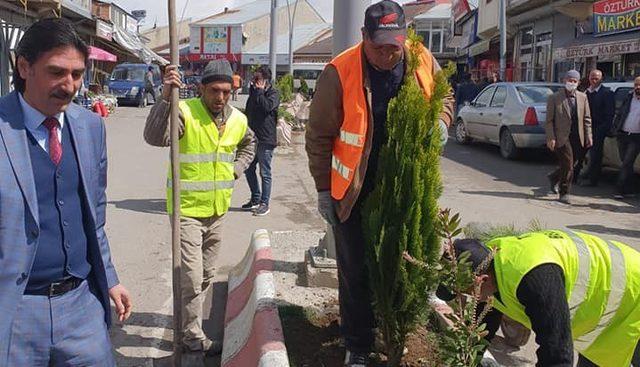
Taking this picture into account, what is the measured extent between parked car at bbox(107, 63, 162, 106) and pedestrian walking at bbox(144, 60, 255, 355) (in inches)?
1066

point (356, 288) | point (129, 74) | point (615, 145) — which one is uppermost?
point (129, 74)

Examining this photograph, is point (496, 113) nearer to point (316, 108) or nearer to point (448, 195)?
point (448, 195)

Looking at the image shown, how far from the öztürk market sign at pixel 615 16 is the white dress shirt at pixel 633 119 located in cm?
746

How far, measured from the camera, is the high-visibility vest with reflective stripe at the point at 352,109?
3.39 m

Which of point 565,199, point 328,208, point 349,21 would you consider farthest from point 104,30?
point 328,208

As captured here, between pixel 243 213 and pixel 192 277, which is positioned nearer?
pixel 192 277

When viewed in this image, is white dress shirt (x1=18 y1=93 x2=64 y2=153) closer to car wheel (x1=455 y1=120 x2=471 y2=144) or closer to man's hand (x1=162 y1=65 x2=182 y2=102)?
man's hand (x1=162 y1=65 x2=182 y2=102)

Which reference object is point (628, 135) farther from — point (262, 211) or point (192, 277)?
point (192, 277)

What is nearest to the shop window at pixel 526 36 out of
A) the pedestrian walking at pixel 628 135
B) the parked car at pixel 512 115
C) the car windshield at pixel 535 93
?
the parked car at pixel 512 115

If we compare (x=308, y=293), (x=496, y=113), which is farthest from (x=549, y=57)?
(x=308, y=293)

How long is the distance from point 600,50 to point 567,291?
17.1 meters

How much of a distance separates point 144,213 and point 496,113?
851 centimetres

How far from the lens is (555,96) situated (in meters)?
10.1

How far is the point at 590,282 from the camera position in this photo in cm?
289
